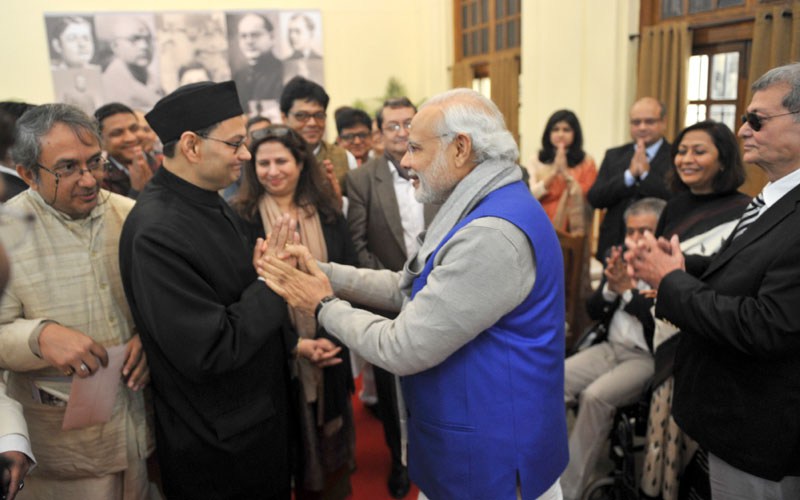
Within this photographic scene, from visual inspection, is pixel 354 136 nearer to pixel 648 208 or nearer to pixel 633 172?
pixel 633 172

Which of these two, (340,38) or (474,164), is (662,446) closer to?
(474,164)

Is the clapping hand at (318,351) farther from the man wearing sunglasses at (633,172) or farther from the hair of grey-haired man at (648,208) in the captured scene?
the man wearing sunglasses at (633,172)

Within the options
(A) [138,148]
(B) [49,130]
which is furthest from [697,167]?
(A) [138,148]

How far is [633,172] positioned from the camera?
378cm

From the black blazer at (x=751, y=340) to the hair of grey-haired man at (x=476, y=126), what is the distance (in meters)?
0.69

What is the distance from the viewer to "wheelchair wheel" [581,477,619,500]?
2633 mm

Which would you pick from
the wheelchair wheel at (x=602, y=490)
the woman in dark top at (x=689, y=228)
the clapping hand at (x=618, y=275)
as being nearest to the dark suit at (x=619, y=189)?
the woman in dark top at (x=689, y=228)

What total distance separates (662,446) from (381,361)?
150cm

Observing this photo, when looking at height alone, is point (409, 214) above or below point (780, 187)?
below

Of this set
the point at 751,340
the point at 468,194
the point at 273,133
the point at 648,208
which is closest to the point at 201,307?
the point at 468,194

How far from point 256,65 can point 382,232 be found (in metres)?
8.31

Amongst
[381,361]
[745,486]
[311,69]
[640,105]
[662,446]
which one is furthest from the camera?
[311,69]

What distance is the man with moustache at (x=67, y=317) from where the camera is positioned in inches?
66.4

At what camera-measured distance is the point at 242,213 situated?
2600mm
